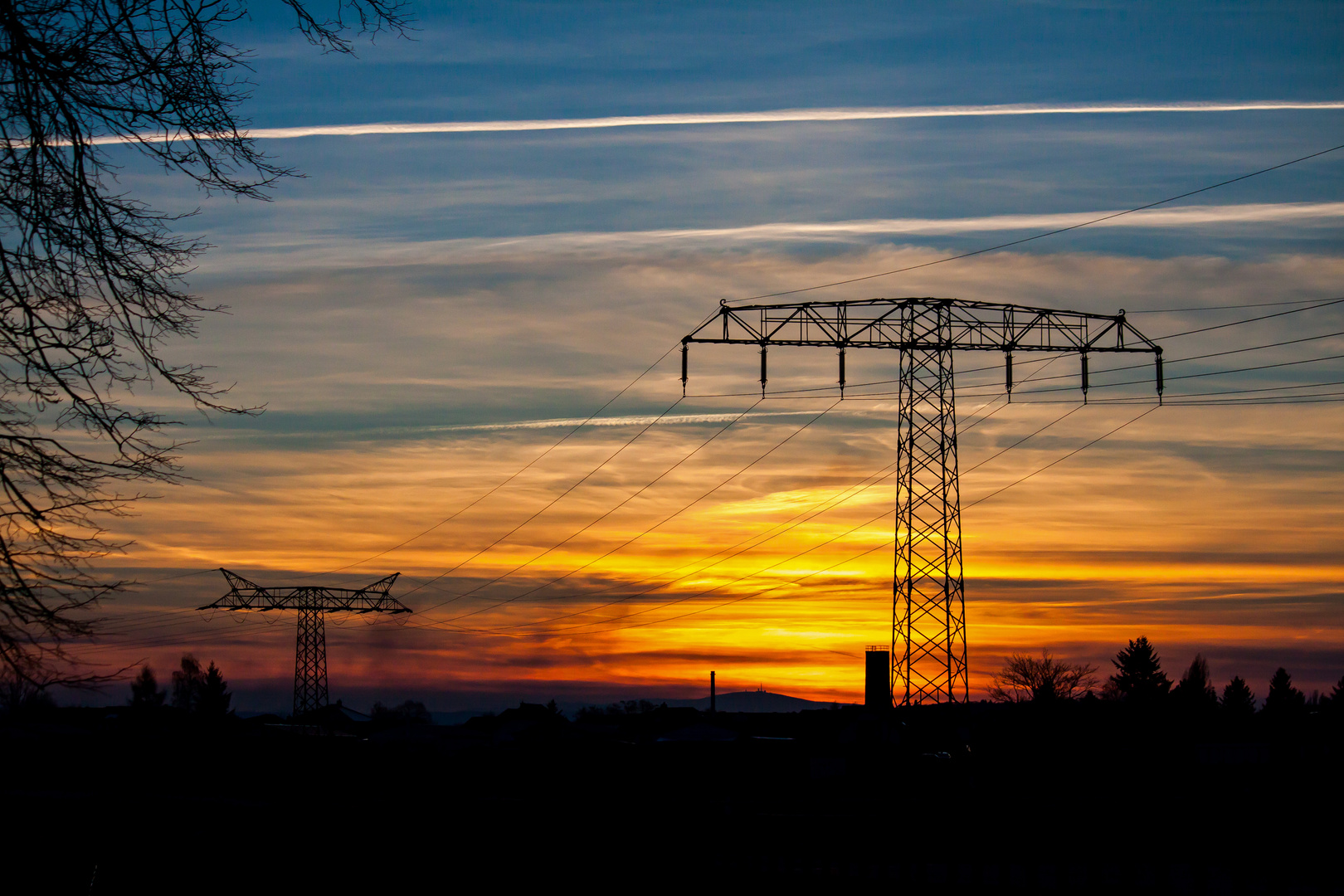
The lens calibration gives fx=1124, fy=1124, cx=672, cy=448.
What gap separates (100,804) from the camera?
1104 inches

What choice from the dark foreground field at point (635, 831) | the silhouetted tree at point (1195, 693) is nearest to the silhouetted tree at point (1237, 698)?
the silhouetted tree at point (1195, 693)

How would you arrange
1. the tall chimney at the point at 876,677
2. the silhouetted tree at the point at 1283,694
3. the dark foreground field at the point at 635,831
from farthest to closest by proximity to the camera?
1. the silhouetted tree at the point at 1283,694
2. the tall chimney at the point at 876,677
3. the dark foreground field at the point at 635,831

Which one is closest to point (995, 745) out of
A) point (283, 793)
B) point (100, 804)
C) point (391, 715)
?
point (283, 793)

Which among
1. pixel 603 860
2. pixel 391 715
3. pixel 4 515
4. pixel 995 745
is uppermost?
pixel 4 515

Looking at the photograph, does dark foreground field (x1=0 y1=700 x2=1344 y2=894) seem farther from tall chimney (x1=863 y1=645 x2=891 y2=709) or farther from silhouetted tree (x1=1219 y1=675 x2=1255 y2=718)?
silhouetted tree (x1=1219 y1=675 x2=1255 y2=718)

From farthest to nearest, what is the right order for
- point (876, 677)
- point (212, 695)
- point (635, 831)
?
point (212, 695)
point (876, 677)
point (635, 831)

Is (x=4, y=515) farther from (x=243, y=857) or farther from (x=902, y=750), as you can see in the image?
(x=902, y=750)

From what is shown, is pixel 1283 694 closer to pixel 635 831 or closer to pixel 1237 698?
pixel 1237 698

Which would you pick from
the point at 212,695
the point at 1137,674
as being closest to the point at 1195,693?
the point at 1137,674

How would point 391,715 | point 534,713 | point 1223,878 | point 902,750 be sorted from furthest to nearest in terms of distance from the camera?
point 391,715
point 534,713
point 902,750
point 1223,878

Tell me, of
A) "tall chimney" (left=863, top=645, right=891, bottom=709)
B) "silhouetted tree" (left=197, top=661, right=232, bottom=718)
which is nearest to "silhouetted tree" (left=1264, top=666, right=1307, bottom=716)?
"tall chimney" (left=863, top=645, right=891, bottom=709)

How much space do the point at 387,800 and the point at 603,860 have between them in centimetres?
952

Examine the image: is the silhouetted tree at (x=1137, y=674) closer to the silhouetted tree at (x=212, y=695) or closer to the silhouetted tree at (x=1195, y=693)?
the silhouetted tree at (x=1195, y=693)

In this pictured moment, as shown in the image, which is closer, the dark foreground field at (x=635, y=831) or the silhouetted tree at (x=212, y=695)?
the dark foreground field at (x=635, y=831)
